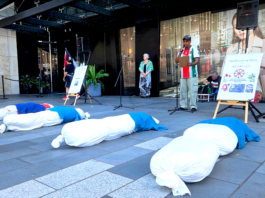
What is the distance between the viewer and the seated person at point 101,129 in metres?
3.17

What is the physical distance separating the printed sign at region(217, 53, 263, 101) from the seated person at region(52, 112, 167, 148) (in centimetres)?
174

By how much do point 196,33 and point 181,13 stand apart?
1.07 m

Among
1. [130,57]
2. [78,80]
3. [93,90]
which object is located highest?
[130,57]

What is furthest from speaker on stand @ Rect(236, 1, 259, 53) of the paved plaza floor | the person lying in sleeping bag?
the paved plaza floor

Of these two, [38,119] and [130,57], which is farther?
[130,57]

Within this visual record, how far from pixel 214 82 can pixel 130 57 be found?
4.94 metres

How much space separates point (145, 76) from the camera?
1014 centimetres

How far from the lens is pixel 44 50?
1595 cm

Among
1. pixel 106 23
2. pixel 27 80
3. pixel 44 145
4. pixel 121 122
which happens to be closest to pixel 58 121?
pixel 44 145

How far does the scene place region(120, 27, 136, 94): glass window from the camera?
38.6 ft

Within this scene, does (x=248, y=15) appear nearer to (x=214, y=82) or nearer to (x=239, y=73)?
(x=239, y=73)

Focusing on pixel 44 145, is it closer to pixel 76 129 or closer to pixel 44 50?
pixel 76 129

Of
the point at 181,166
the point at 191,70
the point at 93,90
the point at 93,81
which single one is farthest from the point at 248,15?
the point at 93,90

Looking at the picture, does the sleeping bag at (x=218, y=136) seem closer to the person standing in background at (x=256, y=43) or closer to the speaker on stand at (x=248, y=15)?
the speaker on stand at (x=248, y=15)
